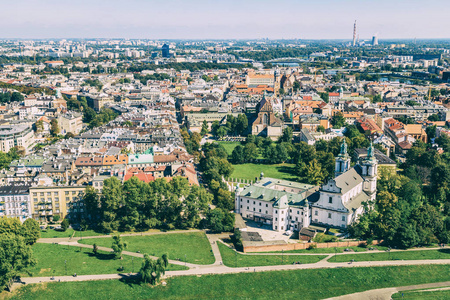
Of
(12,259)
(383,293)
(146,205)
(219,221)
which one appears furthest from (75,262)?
(383,293)

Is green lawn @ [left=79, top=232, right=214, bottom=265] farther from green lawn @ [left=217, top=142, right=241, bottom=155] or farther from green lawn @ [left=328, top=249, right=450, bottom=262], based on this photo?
green lawn @ [left=217, top=142, right=241, bottom=155]

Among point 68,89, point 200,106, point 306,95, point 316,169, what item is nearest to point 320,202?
point 316,169

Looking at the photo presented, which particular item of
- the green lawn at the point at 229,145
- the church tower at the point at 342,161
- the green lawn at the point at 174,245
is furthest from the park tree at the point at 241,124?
the green lawn at the point at 174,245

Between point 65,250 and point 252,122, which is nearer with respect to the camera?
point 65,250

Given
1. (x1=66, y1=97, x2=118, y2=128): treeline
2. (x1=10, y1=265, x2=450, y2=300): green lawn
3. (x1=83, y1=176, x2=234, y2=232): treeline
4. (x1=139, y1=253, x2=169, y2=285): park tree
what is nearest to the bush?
(x1=83, y1=176, x2=234, y2=232): treeline

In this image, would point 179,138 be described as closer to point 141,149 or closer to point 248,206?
point 141,149

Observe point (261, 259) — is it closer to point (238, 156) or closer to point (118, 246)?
point (118, 246)

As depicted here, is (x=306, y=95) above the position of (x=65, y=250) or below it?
above
